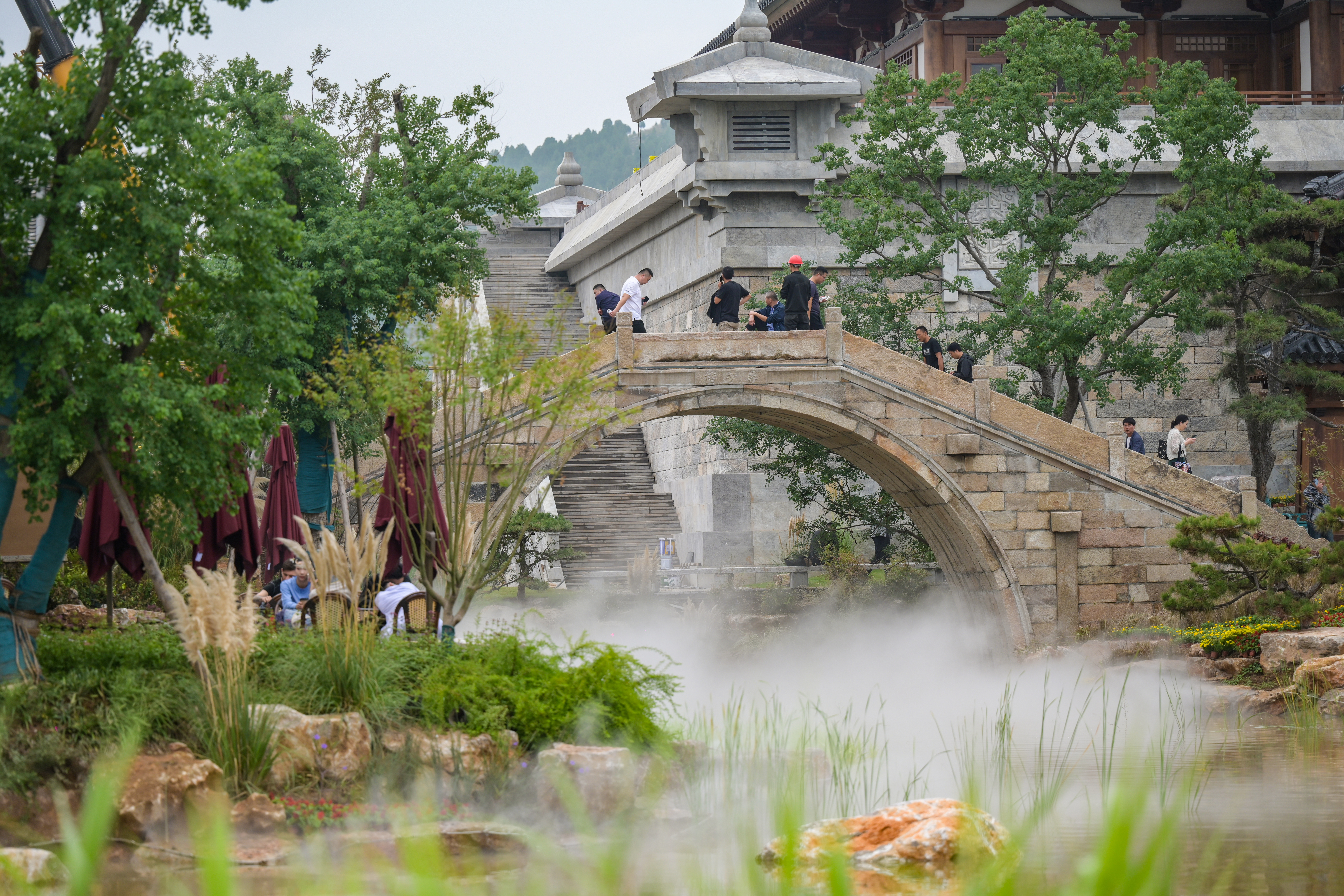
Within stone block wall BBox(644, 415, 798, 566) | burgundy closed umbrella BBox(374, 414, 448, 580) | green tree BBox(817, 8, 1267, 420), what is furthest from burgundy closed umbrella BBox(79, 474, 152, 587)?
stone block wall BBox(644, 415, 798, 566)

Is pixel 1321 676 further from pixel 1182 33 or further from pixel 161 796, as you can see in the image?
pixel 1182 33

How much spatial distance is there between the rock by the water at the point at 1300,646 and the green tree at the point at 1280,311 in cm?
624

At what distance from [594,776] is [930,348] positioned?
35.9ft

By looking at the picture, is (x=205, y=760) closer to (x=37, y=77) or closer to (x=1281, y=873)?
(x=37, y=77)

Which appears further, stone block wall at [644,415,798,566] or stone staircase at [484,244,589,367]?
stone staircase at [484,244,589,367]

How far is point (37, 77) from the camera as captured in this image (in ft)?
27.8

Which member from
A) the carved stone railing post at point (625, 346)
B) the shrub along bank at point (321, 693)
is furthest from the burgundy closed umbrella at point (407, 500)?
the carved stone railing post at point (625, 346)

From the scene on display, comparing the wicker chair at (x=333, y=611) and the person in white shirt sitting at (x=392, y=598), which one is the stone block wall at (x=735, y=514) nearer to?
the person in white shirt sitting at (x=392, y=598)

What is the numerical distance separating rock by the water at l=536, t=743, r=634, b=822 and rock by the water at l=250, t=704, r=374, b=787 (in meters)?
1.00

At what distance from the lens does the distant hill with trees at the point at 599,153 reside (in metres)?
104

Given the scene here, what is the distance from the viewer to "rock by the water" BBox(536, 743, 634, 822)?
24.5ft

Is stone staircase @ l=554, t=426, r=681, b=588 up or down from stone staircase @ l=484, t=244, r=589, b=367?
down

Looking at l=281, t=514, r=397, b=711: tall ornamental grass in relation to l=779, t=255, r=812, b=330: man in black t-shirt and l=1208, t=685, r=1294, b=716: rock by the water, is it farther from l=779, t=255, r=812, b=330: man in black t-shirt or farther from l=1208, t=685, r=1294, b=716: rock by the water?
l=779, t=255, r=812, b=330: man in black t-shirt

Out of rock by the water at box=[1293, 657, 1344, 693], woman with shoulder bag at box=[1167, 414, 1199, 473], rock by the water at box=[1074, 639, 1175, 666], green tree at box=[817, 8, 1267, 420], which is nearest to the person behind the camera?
rock by the water at box=[1293, 657, 1344, 693]
